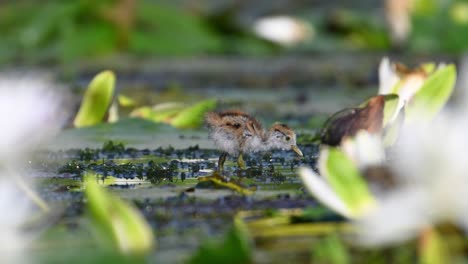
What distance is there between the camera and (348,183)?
172 cm

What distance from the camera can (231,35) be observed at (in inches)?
283

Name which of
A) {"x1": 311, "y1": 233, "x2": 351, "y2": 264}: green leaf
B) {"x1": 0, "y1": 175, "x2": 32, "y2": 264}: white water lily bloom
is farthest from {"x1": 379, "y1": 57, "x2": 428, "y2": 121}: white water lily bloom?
{"x1": 0, "y1": 175, "x2": 32, "y2": 264}: white water lily bloom

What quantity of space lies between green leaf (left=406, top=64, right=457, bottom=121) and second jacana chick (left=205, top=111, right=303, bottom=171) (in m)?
0.36

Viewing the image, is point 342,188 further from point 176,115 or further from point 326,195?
point 176,115

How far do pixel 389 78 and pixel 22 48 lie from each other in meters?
4.05

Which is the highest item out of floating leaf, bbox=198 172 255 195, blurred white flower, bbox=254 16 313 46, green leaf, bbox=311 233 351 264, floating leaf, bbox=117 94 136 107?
blurred white flower, bbox=254 16 313 46

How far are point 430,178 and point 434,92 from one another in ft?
3.90

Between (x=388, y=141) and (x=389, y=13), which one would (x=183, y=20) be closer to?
(x=389, y=13)

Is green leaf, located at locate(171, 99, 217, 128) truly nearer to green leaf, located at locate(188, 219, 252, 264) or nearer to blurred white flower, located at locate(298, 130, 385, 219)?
blurred white flower, located at locate(298, 130, 385, 219)

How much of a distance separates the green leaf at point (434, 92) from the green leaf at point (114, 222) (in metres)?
1.30

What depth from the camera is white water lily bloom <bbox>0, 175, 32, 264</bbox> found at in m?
1.47

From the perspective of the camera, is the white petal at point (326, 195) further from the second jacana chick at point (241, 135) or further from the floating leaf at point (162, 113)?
the floating leaf at point (162, 113)

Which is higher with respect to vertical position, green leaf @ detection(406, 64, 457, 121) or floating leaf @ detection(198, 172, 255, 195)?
green leaf @ detection(406, 64, 457, 121)

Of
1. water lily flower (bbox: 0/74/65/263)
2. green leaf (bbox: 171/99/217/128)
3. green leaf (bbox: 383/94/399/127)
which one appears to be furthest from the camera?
green leaf (bbox: 171/99/217/128)
